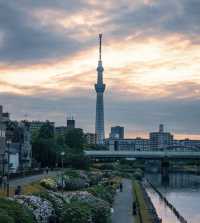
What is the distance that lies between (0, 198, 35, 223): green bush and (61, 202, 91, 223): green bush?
5835 millimetres

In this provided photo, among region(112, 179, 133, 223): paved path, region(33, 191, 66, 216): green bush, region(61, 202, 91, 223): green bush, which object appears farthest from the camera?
region(112, 179, 133, 223): paved path

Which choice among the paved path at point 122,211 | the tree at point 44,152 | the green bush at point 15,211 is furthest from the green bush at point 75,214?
the tree at point 44,152

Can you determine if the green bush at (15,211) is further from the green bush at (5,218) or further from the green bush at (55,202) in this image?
the green bush at (55,202)

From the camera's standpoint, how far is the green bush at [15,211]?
30892 millimetres

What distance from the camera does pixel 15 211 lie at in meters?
31.6

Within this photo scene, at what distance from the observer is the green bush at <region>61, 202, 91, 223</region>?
128 ft

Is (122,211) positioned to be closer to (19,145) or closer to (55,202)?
(55,202)

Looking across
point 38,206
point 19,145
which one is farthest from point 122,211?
point 19,145

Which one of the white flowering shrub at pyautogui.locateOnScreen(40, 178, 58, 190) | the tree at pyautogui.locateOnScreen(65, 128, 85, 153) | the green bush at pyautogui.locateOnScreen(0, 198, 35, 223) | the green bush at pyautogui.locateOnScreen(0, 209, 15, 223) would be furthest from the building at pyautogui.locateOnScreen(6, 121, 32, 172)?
the green bush at pyautogui.locateOnScreen(0, 209, 15, 223)

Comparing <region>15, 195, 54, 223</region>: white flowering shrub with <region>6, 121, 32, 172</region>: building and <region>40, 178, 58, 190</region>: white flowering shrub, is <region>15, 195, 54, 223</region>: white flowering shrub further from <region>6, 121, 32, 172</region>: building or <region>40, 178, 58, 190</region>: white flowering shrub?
<region>6, 121, 32, 172</region>: building

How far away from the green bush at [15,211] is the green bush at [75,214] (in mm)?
5835

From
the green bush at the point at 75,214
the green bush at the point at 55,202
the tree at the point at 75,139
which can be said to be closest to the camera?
the green bush at the point at 75,214

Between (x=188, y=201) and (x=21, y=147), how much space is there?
4172 centimetres

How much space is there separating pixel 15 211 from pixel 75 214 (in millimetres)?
8237
